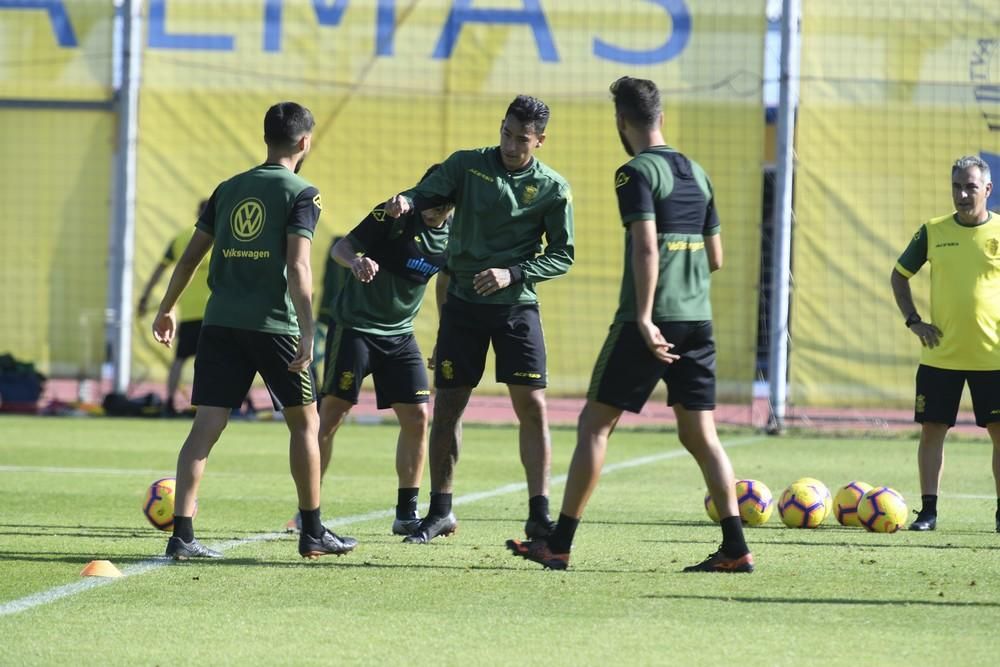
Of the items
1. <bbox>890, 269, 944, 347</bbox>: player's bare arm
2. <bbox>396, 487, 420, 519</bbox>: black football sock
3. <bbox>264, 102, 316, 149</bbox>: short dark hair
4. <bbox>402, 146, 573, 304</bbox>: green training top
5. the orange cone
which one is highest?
<bbox>264, 102, 316, 149</bbox>: short dark hair

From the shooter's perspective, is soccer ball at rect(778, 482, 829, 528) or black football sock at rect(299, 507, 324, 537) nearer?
black football sock at rect(299, 507, 324, 537)

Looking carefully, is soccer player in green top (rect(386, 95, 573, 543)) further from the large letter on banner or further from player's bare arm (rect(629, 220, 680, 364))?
the large letter on banner

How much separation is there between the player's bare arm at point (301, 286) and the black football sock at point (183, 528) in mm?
902

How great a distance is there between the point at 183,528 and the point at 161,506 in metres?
1.06

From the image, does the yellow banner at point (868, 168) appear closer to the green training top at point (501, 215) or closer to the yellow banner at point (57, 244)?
the yellow banner at point (57, 244)

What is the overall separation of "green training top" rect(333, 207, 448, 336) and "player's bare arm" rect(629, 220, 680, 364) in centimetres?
202

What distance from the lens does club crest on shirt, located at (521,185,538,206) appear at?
785 cm

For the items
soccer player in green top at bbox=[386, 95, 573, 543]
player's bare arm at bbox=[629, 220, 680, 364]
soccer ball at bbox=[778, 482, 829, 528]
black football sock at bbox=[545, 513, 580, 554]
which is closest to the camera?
player's bare arm at bbox=[629, 220, 680, 364]

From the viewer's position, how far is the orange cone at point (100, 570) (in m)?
6.66

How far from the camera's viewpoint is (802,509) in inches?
350

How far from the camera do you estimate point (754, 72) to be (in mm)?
17797

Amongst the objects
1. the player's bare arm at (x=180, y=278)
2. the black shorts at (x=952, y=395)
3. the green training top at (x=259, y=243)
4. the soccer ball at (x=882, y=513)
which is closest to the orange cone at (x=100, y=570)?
the player's bare arm at (x=180, y=278)

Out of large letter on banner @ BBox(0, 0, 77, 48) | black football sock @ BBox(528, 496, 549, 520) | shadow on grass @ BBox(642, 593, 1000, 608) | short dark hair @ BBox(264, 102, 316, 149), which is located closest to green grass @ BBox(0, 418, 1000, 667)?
shadow on grass @ BBox(642, 593, 1000, 608)

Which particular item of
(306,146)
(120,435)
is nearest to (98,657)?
(306,146)
